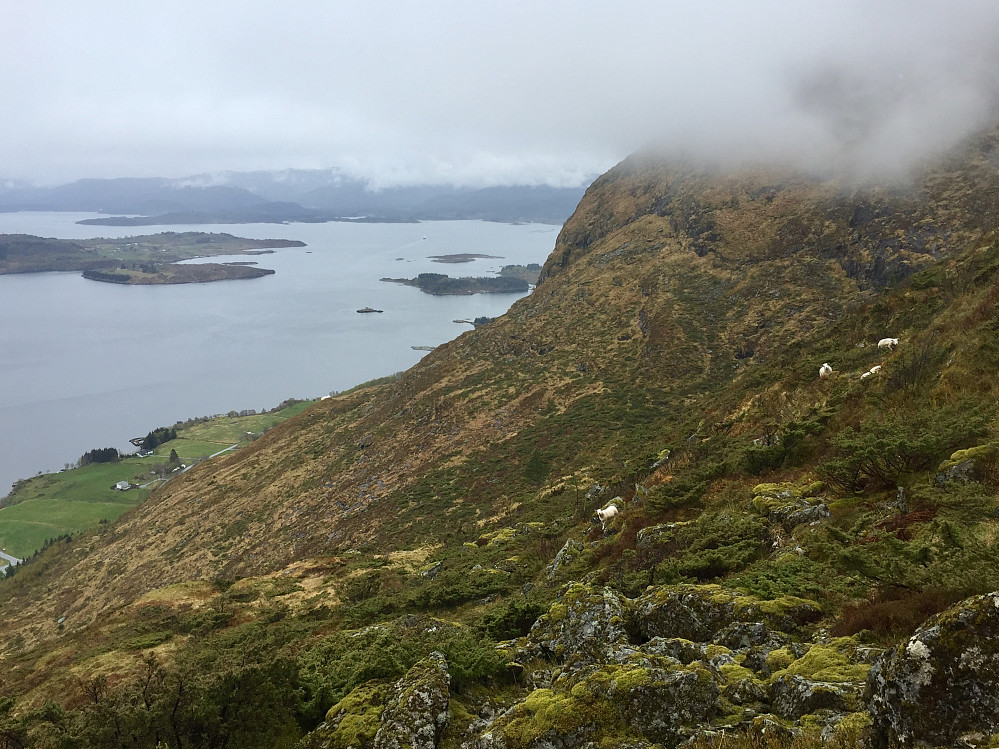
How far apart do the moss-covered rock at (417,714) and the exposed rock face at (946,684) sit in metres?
5.83

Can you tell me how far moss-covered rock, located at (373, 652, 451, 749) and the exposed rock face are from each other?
5.83 meters

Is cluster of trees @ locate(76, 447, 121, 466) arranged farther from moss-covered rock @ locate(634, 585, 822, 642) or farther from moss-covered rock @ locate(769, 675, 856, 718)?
moss-covered rock @ locate(769, 675, 856, 718)

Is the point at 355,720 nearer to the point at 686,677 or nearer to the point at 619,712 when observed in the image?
the point at 619,712

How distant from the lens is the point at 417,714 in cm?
851

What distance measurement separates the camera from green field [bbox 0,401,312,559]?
94562 millimetres

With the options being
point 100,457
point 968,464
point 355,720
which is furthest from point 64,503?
point 968,464

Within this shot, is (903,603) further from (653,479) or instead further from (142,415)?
(142,415)

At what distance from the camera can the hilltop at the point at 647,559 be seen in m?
7.27

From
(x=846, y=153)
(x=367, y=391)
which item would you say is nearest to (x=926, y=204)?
(x=846, y=153)

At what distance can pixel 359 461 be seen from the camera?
54.3m

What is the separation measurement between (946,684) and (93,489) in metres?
136

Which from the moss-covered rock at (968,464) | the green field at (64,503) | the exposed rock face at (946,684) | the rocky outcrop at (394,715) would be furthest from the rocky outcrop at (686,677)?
the green field at (64,503)

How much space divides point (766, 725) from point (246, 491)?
6121 centimetres

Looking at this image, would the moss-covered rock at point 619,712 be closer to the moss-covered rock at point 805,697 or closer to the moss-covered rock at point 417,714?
the moss-covered rock at point 805,697
